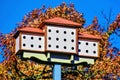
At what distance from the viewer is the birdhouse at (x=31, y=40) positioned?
13508 mm

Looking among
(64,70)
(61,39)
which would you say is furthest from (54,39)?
(64,70)

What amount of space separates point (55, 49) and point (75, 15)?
13.4m

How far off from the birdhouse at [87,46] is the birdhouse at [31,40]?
3.05 ft

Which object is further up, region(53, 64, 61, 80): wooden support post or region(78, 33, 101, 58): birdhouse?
region(78, 33, 101, 58): birdhouse

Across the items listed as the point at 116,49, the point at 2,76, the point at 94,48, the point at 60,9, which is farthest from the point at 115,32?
the point at 94,48

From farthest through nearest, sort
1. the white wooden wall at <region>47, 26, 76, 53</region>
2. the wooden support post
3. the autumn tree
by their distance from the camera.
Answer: the autumn tree
the white wooden wall at <region>47, 26, 76, 53</region>
the wooden support post

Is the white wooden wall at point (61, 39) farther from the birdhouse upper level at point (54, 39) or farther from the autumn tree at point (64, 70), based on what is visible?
the autumn tree at point (64, 70)

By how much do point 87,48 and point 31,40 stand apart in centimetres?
136

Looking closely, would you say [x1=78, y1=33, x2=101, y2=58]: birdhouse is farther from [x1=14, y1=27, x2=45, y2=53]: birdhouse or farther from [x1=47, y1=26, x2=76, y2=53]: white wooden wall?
[x1=14, y1=27, x2=45, y2=53]: birdhouse

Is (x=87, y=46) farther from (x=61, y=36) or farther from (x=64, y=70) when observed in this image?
(x=64, y=70)

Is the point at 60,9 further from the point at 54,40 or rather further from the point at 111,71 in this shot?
the point at 54,40

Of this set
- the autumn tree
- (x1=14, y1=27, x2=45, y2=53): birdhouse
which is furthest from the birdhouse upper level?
the autumn tree

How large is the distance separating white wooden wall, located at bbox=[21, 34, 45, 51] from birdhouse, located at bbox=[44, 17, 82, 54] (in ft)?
0.48

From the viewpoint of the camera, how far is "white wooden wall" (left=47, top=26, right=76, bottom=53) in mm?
13555
